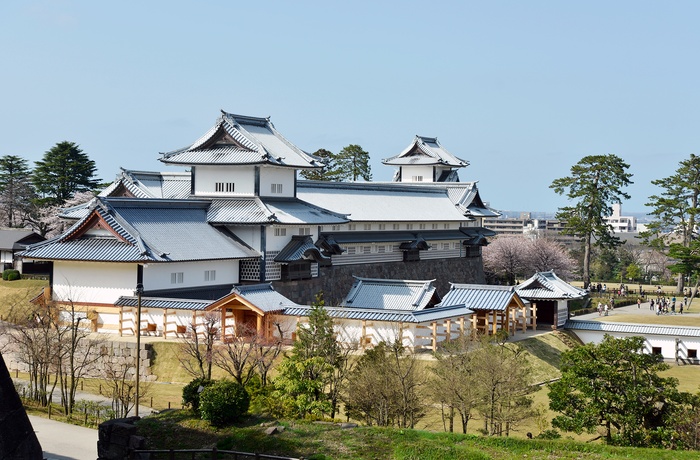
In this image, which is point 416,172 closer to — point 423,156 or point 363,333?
point 423,156

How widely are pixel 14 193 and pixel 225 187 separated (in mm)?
39666

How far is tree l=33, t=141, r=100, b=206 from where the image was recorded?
7162 centimetres

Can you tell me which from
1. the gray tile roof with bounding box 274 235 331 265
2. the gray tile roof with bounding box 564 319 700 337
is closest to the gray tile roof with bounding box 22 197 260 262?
the gray tile roof with bounding box 274 235 331 265

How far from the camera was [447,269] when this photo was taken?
60.8 metres

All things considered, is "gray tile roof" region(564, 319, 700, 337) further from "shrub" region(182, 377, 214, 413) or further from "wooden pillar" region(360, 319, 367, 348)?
"shrub" region(182, 377, 214, 413)

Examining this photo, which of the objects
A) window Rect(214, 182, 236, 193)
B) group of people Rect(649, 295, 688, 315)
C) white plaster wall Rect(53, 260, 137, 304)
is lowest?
group of people Rect(649, 295, 688, 315)

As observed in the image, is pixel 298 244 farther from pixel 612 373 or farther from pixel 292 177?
pixel 612 373

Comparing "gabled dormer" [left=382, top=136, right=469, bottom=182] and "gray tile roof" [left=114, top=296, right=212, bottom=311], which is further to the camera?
"gabled dormer" [left=382, top=136, right=469, bottom=182]

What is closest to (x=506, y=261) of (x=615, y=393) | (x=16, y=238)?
(x=16, y=238)

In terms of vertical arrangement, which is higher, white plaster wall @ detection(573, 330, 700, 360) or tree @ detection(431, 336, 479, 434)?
tree @ detection(431, 336, 479, 434)

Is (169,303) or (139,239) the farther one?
(139,239)

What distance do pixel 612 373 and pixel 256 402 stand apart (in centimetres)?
930

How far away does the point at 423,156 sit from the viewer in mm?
72250

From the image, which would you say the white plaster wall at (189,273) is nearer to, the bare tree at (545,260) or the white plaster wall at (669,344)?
the white plaster wall at (669,344)
